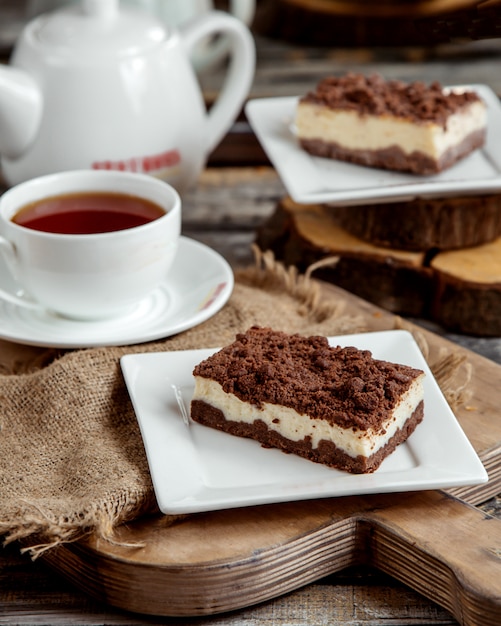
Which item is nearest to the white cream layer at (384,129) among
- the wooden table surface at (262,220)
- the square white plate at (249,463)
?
the wooden table surface at (262,220)

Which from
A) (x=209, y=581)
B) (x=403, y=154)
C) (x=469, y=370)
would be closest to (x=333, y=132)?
(x=403, y=154)

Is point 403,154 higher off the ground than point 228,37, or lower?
lower

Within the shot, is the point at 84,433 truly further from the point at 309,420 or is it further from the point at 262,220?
the point at 262,220

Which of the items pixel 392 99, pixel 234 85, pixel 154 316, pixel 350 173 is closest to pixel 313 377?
pixel 154 316

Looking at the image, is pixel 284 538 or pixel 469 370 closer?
pixel 284 538

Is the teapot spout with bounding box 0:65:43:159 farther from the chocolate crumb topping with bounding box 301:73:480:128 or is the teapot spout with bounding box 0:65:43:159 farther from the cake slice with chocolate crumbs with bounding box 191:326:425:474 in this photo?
the cake slice with chocolate crumbs with bounding box 191:326:425:474

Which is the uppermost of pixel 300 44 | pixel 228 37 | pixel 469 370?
pixel 228 37

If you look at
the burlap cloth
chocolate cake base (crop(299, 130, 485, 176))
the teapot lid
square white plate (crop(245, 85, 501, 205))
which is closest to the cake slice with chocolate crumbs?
the burlap cloth

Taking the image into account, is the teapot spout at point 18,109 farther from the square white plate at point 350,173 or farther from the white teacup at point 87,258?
the square white plate at point 350,173

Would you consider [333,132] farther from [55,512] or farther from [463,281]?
[55,512]
